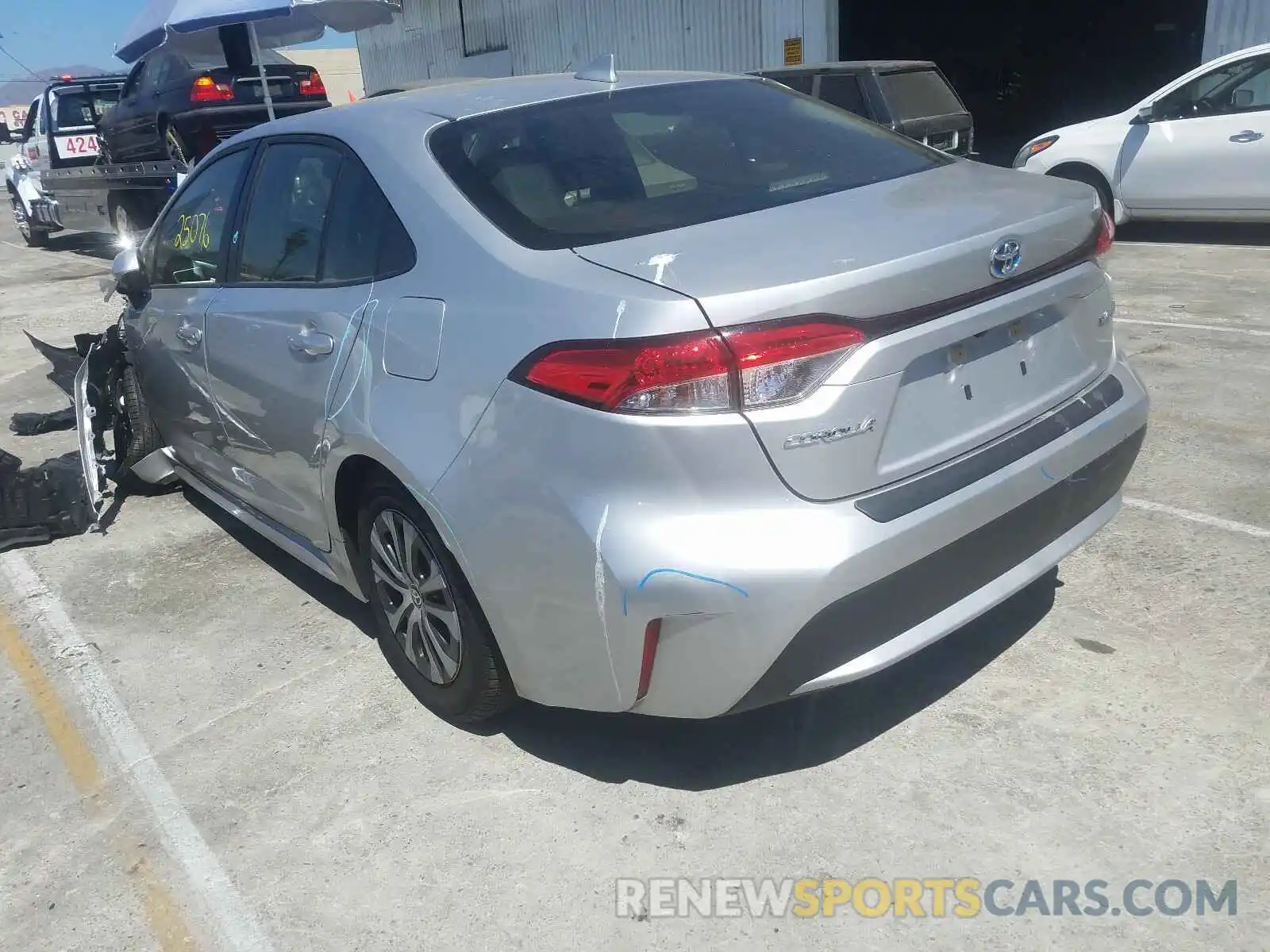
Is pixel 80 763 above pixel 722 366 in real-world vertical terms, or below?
below

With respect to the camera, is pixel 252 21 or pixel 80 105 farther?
pixel 80 105

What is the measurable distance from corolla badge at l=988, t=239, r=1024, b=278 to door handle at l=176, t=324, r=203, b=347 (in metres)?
2.78

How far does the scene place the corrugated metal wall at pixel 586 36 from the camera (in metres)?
16.7

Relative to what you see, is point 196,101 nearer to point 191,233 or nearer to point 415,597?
point 191,233

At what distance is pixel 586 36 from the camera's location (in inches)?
822

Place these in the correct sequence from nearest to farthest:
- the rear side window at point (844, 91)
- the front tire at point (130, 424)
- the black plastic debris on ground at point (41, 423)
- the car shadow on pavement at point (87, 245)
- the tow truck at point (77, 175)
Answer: the front tire at point (130, 424) < the black plastic debris on ground at point (41, 423) < the rear side window at point (844, 91) < the tow truck at point (77, 175) < the car shadow on pavement at point (87, 245)

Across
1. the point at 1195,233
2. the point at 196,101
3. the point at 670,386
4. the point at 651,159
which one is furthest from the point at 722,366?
the point at 196,101

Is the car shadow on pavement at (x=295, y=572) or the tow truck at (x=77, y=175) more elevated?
the tow truck at (x=77, y=175)

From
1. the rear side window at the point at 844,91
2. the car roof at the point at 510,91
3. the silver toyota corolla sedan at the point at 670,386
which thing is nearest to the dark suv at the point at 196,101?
the rear side window at the point at 844,91

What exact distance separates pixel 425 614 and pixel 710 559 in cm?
110

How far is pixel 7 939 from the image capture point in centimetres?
253

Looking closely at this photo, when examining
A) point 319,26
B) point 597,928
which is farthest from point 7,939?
point 319,26

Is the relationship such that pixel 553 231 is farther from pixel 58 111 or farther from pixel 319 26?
pixel 58 111

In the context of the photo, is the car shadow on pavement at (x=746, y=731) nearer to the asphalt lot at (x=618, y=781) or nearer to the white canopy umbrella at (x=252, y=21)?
the asphalt lot at (x=618, y=781)
